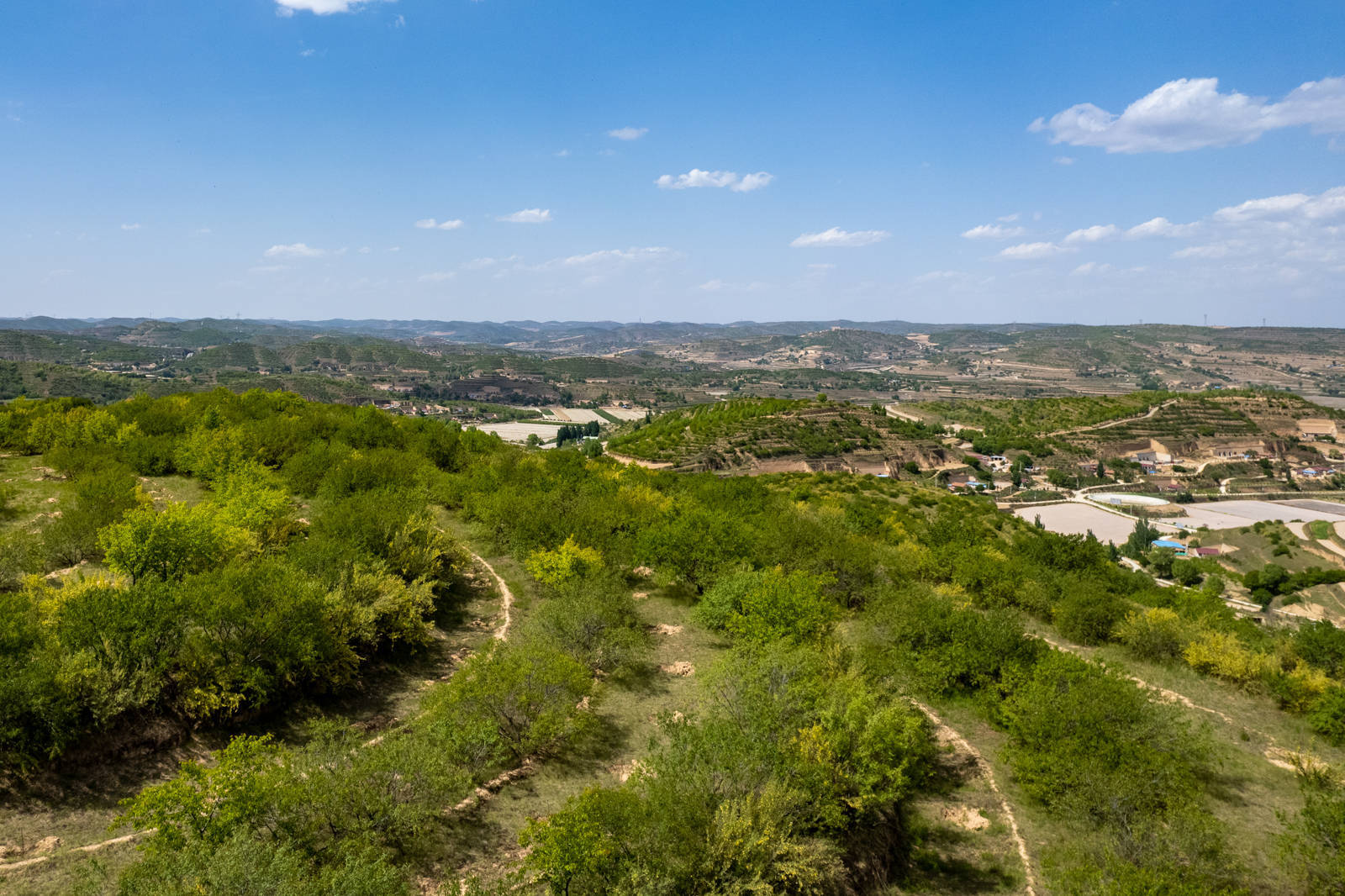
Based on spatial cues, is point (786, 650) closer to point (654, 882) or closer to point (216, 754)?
point (654, 882)

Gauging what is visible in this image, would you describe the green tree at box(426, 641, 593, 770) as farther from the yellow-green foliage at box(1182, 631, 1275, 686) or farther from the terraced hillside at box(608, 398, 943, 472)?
the terraced hillside at box(608, 398, 943, 472)

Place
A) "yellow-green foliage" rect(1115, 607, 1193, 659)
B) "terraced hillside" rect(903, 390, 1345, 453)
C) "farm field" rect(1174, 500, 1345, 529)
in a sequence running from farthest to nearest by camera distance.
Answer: "terraced hillside" rect(903, 390, 1345, 453) → "farm field" rect(1174, 500, 1345, 529) → "yellow-green foliage" rect(1115, 607, 1193, 659)

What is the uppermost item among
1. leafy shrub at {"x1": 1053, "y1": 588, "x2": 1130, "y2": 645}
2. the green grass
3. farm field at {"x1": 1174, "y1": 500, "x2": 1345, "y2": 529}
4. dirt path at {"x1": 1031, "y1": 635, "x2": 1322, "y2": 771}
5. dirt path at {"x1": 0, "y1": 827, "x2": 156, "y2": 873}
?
dirt path at {"x1": 0, "y1": 827, "x2": 156, "y2": 873}

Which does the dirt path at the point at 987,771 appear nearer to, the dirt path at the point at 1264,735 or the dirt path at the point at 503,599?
the dirt path at the point at 1264,735

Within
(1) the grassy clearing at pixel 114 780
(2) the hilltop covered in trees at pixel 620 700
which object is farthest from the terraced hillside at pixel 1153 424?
(1) the grassy clearing at pixel 114 780

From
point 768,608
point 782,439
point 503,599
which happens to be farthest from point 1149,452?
point 503,599

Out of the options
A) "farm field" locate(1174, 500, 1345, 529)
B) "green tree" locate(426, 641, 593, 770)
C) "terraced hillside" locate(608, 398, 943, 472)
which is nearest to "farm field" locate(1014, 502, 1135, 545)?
"farm field" locate(1174, 500, 1345, 529)

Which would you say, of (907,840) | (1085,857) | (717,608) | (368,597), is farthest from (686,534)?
(1085,857)
